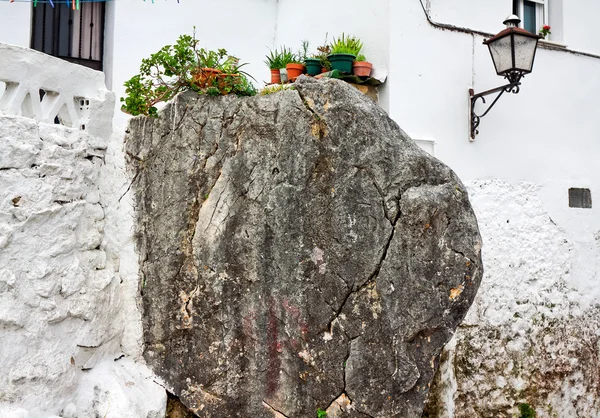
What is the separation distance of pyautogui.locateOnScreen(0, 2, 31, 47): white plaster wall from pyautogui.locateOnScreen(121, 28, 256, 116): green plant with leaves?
1.87 meters

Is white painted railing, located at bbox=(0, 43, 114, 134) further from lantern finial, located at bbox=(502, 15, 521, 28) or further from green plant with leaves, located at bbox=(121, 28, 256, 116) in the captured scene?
lantern finial, located at bbox=(502, 15, 521, 28)

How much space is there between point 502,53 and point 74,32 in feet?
14.8

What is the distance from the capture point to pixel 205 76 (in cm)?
472

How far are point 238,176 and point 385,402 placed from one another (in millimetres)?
2032

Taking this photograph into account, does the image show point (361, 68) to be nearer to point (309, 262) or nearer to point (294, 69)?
point (294, 69)

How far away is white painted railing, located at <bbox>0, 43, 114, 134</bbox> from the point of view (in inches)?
158

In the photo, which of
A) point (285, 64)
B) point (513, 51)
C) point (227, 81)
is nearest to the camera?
point (227, 81)

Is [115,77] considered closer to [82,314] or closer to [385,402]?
[82,314]

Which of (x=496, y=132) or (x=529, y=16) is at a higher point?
(x=529, y=16)

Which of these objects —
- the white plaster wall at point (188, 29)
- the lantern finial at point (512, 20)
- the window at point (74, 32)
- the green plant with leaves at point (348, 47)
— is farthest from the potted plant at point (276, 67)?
the lantern finial at point (512, 20)

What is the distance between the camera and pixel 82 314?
430 cm

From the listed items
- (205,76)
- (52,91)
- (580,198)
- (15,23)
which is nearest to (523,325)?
(580,198)

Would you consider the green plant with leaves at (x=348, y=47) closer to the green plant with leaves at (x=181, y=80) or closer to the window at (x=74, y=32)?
the green plant with leaves at (x=181, y=80)

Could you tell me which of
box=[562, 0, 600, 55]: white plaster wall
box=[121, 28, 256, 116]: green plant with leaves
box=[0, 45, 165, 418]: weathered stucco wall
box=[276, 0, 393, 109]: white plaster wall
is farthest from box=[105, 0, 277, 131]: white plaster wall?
box=[562, 0, 600, 55]: white plaster wall
